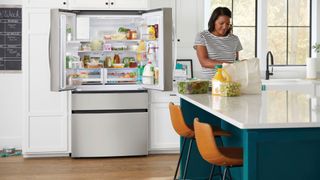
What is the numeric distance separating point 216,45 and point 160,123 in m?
1.77

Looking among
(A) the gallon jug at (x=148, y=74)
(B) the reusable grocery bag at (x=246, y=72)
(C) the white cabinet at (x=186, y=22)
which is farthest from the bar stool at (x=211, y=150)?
(C) the white cabinet at (x=186, y=22)

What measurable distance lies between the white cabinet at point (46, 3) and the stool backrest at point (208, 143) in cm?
344

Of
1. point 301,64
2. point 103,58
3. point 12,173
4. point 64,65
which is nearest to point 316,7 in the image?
point 301,64

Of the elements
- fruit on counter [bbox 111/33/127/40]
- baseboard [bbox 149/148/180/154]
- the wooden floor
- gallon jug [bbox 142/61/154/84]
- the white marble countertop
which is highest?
fruit on counter [bbox 111/33/127/40]

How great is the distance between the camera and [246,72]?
13.3 ft

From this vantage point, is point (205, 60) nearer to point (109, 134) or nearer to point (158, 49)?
point (158, 49)

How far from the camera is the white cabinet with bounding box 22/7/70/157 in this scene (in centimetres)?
606

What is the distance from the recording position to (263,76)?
6.82 m

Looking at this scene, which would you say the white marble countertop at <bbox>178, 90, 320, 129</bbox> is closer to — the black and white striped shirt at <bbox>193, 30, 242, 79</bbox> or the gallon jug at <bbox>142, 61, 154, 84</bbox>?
the black and white striped shirt at <bbox>193, 30, 242, 79</bbox>

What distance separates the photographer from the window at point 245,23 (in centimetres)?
684

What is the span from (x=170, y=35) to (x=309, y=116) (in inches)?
125

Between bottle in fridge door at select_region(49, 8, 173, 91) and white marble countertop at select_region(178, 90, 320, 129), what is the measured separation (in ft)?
5.69

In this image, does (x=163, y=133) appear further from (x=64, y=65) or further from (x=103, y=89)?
(x=64, y=65)

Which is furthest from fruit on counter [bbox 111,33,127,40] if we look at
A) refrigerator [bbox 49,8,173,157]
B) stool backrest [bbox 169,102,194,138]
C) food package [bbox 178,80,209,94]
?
stool backrest [bbox 169,102,194,138]
